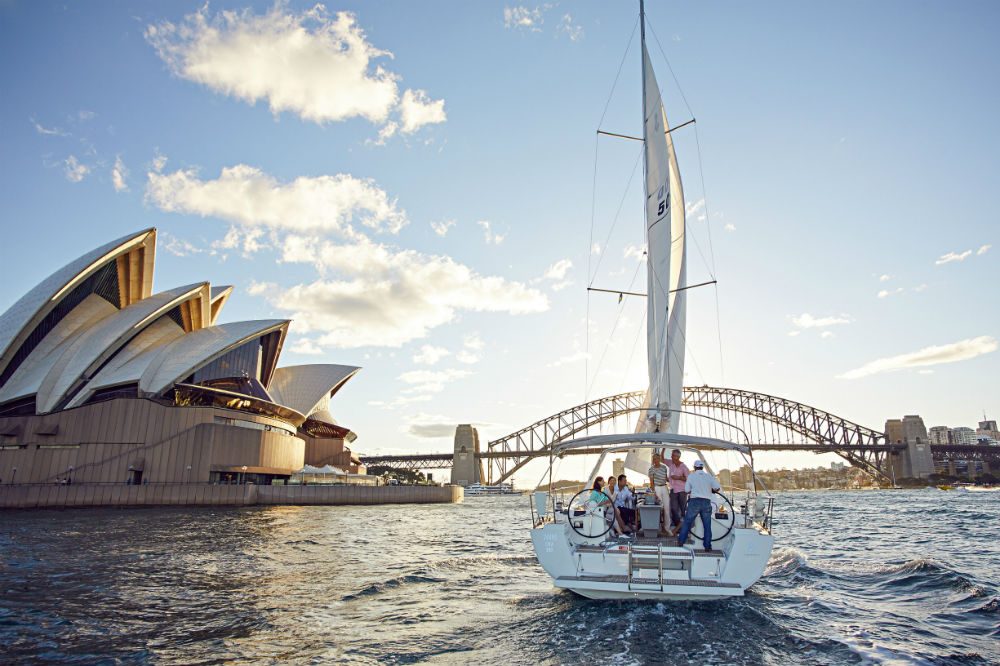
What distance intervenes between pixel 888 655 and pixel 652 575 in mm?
2931

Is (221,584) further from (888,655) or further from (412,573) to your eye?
(888,655)

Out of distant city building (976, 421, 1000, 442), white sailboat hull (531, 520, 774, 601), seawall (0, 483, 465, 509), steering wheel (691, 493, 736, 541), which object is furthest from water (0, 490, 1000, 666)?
distant city building (976, 421, 1000, 442)

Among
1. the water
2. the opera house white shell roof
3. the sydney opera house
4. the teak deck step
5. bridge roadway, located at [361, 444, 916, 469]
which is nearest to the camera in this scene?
the water

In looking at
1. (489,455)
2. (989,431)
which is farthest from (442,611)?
(989,431)

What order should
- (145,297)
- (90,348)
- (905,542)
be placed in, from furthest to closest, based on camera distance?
(145,297) < (90,348) < (905,542)

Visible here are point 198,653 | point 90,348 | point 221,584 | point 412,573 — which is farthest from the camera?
point 90,348

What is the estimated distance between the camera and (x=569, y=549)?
920 cm

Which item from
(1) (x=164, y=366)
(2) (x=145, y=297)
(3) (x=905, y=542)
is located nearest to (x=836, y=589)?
(3) (x=905, y=542)

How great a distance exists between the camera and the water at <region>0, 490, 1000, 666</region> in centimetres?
738

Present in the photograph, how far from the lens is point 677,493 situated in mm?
10625

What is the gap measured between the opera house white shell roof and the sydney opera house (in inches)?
3.6

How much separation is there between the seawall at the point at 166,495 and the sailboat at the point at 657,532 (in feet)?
121

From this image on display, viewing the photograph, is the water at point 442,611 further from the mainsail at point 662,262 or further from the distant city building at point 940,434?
the distant city building at point 940,434

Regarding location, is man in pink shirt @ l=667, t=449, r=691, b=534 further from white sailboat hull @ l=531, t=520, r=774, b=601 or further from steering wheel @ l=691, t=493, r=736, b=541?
white sailboat hull @ l=531, t=520, r=774, b=601
